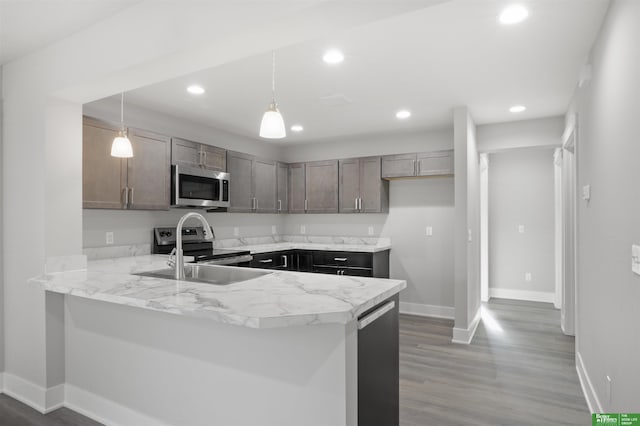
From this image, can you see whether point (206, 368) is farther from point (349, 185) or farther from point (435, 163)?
point (435, 163)

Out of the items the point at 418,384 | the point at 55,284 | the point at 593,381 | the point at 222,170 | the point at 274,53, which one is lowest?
the point at 418,384

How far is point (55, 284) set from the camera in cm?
220

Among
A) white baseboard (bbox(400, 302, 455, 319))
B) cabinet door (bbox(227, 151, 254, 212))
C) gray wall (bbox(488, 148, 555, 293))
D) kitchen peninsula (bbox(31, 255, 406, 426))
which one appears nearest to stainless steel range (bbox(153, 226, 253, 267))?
cabinet door (bbox(227, 151, 254, 212))

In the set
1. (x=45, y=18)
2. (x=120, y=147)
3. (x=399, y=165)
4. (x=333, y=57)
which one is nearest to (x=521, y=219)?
(x=399, y=165)

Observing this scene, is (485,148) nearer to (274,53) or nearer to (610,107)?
(610,107)

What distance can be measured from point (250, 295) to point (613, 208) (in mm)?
1937

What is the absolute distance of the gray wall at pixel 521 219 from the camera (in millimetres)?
5750

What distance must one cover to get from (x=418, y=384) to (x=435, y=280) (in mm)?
2365

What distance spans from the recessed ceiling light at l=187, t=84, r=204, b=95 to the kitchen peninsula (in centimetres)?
175

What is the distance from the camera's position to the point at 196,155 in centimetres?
414

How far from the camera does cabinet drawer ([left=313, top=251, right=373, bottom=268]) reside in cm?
471

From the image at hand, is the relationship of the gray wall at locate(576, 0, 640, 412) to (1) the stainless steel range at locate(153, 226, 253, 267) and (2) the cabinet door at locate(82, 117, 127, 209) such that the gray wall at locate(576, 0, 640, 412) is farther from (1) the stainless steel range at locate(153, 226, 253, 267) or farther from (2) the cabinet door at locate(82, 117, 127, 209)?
(2) the cabinet door at locate(82, 117, 127, 209)

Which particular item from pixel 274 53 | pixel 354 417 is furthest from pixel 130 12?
pixel 354 417

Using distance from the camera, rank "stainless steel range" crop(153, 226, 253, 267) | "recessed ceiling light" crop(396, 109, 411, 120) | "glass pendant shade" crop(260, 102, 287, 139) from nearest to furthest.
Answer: "glass pendant shade" crop(260, 102, 287, 139) < "stainless steel range" crop(153, 226, 253, 267) < "recessed ceiling light" crop(396, 109, 411, 120)
